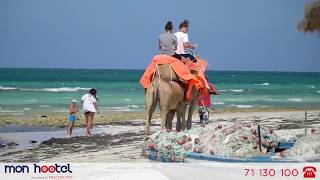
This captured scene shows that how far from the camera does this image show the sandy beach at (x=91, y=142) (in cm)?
1052

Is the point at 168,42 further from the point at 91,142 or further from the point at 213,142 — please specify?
the point at 91,142

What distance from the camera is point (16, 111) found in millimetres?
24500

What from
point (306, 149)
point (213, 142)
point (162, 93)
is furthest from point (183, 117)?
point (306, 149)

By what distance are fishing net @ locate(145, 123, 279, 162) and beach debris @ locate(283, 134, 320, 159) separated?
40 centimetres

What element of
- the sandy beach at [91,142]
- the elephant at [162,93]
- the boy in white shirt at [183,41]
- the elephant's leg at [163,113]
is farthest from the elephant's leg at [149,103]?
the boy in white shirt at [183,41]

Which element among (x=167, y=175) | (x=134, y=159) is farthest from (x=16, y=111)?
(x=167, y=175)

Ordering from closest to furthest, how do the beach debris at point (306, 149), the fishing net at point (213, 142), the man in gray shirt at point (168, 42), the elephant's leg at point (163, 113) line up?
the beach debris at point (306, 149) < the fishing net at point (213, 142) < the elephant's leg at point (163, 113) < the man in gray shirt at point (168, 42)

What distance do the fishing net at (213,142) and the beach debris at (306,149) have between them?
1.32 ft

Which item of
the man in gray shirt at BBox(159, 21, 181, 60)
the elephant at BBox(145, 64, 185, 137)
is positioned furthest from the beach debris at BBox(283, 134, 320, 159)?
the man in gray shirt at BBox(159, 21, 181, 60)

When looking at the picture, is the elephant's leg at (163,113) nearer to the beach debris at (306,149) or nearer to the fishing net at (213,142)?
the fishing net at (213,142)

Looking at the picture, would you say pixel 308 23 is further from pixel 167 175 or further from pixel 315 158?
pixel 167 175

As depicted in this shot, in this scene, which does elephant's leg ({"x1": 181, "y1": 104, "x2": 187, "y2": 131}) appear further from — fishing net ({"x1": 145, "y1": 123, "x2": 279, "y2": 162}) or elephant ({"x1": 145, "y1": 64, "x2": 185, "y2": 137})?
fishing net ({"x1": 145, "y1": 123, "x2": 279, "y2": 162})

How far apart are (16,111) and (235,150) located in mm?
17798

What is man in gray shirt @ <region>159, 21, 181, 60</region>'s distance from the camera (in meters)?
10.1
